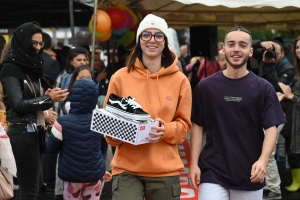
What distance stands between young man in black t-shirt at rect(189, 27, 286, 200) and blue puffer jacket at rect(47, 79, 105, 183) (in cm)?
175

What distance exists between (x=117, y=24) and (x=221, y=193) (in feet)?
21.2

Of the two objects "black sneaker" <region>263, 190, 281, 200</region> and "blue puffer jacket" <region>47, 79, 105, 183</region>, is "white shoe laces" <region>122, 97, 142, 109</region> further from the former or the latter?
"black sneaker" <region>263, 190, 281, 200</region>

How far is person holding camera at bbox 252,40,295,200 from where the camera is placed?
8680 mm

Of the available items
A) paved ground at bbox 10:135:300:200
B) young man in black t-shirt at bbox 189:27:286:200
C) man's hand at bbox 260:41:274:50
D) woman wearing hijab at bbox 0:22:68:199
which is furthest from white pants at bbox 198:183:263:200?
paved ground at bbox 10:135:300:200

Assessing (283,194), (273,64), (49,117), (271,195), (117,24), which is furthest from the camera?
(117,24)

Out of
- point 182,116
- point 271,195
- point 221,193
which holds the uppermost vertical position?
point 182,116

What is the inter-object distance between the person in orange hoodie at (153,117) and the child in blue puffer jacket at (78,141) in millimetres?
1489

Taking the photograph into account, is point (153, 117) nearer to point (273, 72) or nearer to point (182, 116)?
point (182, 116)

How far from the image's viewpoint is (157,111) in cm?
480

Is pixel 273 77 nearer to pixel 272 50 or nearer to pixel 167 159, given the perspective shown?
pixel 272 50

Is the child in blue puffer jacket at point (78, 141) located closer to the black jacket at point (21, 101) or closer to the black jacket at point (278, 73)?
the black jacket at point (21, 101)

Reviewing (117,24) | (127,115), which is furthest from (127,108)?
(117,24)

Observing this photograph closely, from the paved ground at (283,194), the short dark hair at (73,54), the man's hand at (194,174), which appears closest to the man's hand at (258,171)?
the man's hand at (194,174)

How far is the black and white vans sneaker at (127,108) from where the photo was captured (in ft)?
14.9
